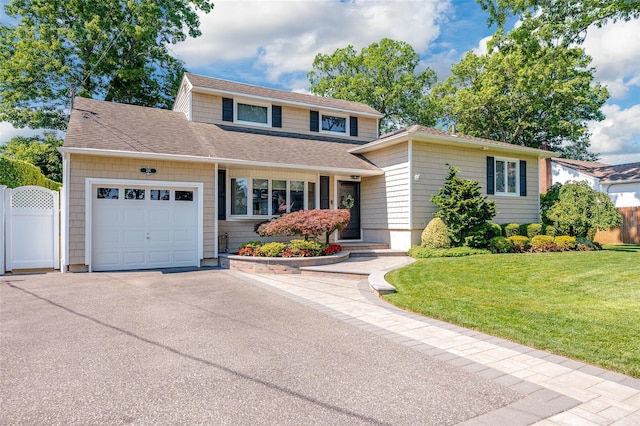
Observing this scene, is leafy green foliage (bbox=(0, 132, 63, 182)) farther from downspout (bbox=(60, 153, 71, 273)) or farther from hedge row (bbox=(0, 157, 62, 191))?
downspout (bbox=(60, 153, 71, 273))

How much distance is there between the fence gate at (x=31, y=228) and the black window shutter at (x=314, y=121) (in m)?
9.92

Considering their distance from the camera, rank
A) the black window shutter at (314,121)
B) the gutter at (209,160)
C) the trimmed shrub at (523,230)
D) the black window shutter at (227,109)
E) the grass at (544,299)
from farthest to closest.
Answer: the black window shutter at (314,121) → the black window shutter at (227,109) → the trimmed shrub at (523,230) → the gutter at (209,160) → the grass at (544,299)

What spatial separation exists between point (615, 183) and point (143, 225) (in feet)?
78.7

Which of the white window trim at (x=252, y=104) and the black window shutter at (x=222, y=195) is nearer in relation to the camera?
the black window shutter at (x=222, y=195)

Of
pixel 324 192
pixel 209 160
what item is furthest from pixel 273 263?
pixel 324 192

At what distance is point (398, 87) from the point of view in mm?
30188

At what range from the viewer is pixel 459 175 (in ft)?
45.0

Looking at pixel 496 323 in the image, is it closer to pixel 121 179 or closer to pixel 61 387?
pixel 61 387

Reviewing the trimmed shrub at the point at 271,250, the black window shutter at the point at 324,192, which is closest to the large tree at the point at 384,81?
the black window shutter at the point at 324,192

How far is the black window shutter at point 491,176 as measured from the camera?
1428 centimetres

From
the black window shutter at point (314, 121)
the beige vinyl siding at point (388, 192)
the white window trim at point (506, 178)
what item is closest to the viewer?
the beige vinyl siding at point (388, 192)

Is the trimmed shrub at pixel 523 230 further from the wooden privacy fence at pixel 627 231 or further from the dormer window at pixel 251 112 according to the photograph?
the dormer window at pixel 251 112

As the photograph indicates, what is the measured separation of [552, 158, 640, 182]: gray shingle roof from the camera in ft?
69.3

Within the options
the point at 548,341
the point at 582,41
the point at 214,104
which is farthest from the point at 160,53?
the point at 548,341
